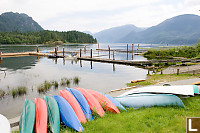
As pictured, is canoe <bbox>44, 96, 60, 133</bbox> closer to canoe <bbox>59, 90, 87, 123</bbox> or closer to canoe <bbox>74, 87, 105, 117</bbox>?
canoe <bbox>59, 90, 87, 123</bbox>

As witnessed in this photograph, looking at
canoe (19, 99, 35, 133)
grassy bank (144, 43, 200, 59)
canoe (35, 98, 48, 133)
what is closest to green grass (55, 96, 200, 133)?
canoe (35, 98, 48, 133)

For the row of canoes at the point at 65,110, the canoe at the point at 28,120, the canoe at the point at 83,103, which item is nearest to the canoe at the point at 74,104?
the row of canoes at the point at 65,110

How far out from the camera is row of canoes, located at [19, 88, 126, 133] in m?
4.12

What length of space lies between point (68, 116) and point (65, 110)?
0.26 metres

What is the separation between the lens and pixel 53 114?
175 inches

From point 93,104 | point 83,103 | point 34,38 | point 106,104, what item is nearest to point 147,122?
point 106,104

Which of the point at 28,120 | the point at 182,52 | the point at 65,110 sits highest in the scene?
the point at 182,52

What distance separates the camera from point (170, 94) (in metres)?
5.56

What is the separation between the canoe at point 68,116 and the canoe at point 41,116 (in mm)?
414

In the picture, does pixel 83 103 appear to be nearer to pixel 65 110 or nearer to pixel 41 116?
pixel 65 110

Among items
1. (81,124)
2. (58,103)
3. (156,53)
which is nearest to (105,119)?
(81,124)

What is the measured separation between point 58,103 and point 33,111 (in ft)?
2.36

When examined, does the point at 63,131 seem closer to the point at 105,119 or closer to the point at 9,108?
the point at 105,119

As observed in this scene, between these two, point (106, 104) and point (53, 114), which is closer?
point (53, 114)
